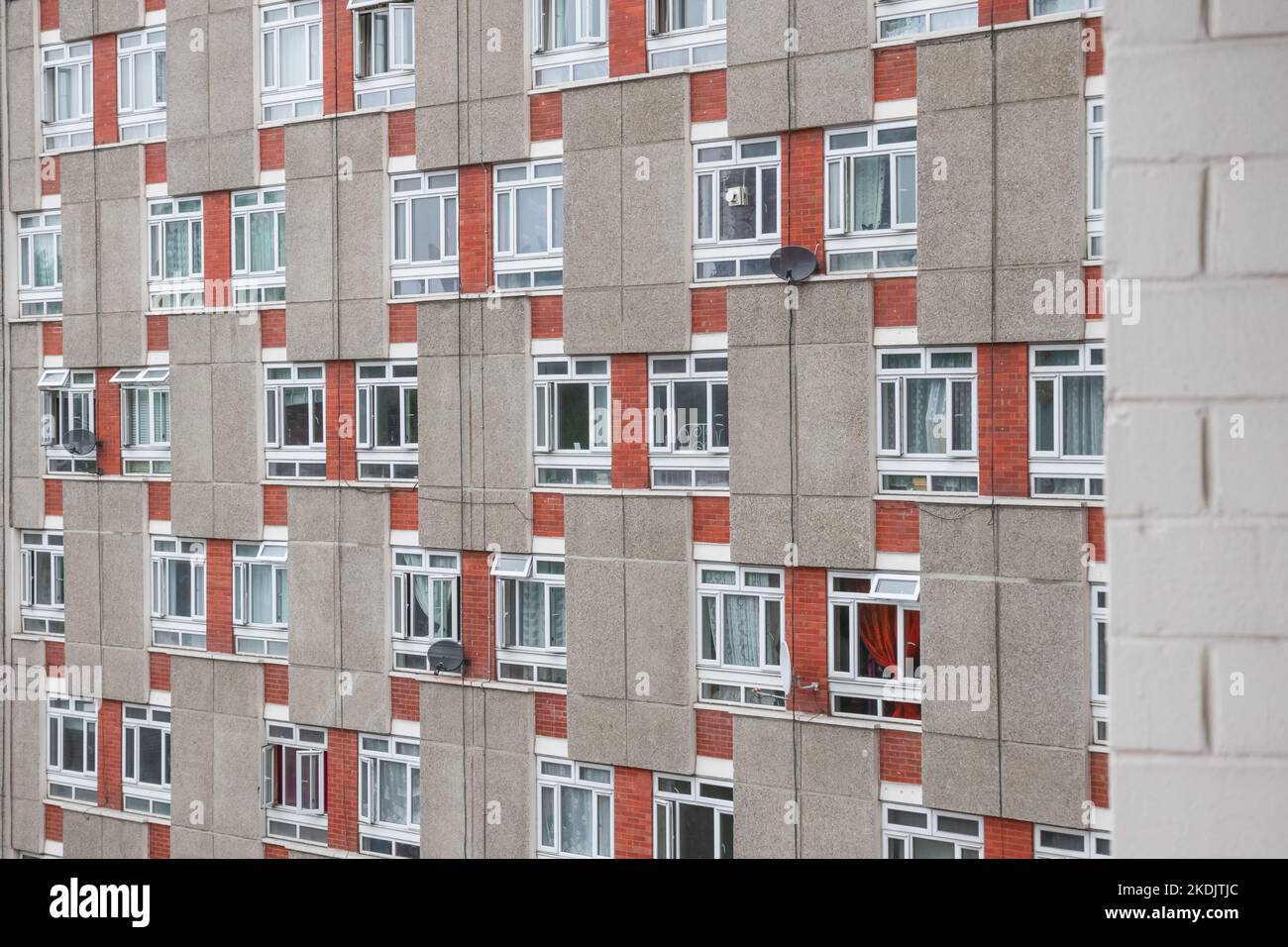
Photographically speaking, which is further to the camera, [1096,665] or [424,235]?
[424,235]

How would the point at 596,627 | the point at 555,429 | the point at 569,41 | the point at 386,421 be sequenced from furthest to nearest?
A: the point at 386,421 < the point at 555,429 < the point at 569,41 < the point at 596,627

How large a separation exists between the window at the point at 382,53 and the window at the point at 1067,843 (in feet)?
27.8

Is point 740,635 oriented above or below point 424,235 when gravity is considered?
below

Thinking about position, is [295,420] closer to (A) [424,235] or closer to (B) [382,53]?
(A) [424,235]

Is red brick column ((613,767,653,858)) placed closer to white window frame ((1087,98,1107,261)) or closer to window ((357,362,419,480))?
window ((357,362,419,480))

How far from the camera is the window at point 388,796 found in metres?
12.8

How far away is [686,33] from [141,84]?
6.39 metres

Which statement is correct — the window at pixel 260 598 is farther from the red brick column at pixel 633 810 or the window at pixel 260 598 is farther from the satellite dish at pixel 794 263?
the satellite dish at pixel 794 263

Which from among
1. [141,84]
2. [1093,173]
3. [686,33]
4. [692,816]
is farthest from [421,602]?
[1093,173]

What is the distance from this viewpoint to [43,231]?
14977mm

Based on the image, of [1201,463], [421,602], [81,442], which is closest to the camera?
[1201,463]

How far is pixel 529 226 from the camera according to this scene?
39.7 ft

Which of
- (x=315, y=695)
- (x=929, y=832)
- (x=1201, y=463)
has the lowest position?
(x=929, y=832)
